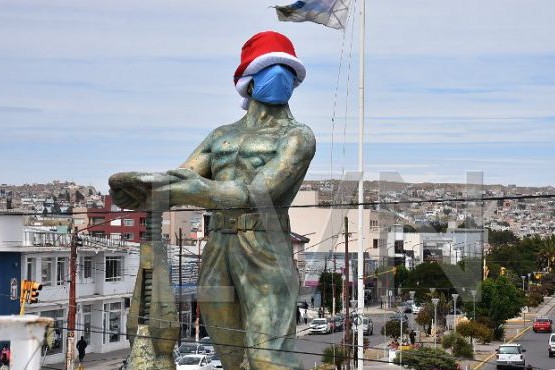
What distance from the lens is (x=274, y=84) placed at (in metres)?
9.51

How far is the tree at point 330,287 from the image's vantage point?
203 ft

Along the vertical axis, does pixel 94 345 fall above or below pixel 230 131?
below

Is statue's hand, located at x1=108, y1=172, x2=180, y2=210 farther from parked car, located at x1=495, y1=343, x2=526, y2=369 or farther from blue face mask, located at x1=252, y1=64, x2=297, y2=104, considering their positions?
parked car, located at x1=495, y1=343, x2=526, y2=369

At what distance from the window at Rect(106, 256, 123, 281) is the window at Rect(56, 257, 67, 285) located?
96.7 inches

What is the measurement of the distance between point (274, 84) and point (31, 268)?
3333cm

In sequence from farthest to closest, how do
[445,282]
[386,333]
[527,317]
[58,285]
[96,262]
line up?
[527,317] < [445,282] < [386,333] < [96,262] < [58,285]

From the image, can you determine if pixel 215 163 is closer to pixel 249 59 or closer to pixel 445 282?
pixel 249 59

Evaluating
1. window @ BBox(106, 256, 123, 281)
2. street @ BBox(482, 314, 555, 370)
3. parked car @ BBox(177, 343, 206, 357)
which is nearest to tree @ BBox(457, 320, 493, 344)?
street @ BBox(482, 314, 555, 370)

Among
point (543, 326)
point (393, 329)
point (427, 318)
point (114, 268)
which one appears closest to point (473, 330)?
point (393, 329)

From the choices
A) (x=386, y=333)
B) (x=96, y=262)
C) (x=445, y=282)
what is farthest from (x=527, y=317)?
(x=96, y=262)

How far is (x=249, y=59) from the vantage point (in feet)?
31.5

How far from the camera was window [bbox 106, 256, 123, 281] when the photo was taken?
4706cm

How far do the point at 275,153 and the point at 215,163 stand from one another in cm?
56

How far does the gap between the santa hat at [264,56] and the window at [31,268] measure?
32671mm
